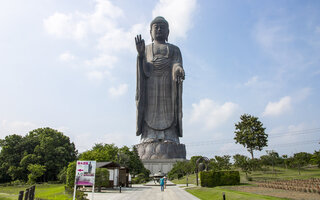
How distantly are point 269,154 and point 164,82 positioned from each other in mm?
19763

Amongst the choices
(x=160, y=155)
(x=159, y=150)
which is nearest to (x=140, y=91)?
(x=159, y=150)

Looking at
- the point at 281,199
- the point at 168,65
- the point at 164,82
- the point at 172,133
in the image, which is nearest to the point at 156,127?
the point at 172,133

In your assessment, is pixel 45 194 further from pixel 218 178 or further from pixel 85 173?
pixel 218 178

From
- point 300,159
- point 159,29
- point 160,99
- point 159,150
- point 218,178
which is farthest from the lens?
point 159,29

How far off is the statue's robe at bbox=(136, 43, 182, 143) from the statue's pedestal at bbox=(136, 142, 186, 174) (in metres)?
1.14

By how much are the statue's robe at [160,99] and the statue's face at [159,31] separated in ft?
6.70

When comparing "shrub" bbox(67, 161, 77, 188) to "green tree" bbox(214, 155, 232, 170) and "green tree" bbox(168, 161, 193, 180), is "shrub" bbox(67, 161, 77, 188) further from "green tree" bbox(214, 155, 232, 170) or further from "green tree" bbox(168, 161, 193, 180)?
"green tree" bbox(168, 161, 193, 180)

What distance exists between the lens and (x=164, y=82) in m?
40.8

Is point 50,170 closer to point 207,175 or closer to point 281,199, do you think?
point 207,175

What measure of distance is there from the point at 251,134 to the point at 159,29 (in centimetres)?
2335

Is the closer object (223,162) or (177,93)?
(223,162)

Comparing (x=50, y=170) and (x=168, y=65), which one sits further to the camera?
(x=168, y=65)

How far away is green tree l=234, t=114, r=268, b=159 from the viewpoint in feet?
91.9

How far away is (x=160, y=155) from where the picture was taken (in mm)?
37688
